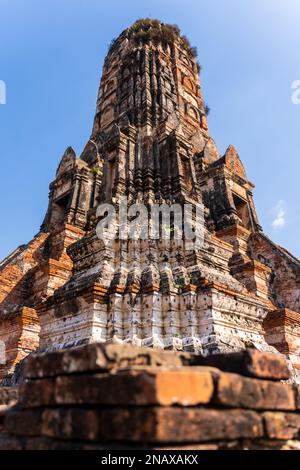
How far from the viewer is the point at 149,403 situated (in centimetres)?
204

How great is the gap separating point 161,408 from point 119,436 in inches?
11.8

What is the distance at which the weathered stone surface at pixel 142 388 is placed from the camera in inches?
81.0

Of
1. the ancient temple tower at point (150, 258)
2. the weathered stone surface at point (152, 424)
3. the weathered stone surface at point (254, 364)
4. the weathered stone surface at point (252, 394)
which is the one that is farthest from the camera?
the ancient temple tower at point (150, 258)

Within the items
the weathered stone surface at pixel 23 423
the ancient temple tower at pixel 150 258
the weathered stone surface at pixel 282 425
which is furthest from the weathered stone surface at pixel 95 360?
the ancient temple tower at pixel 150 258

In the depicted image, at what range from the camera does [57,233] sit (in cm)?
1291

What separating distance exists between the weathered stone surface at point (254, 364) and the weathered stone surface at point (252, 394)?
0.20 feet

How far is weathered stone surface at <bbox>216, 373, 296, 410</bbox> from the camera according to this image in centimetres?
232

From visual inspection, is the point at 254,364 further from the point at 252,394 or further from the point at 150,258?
the point at 150,258

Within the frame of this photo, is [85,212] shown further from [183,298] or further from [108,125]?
[183,298]
